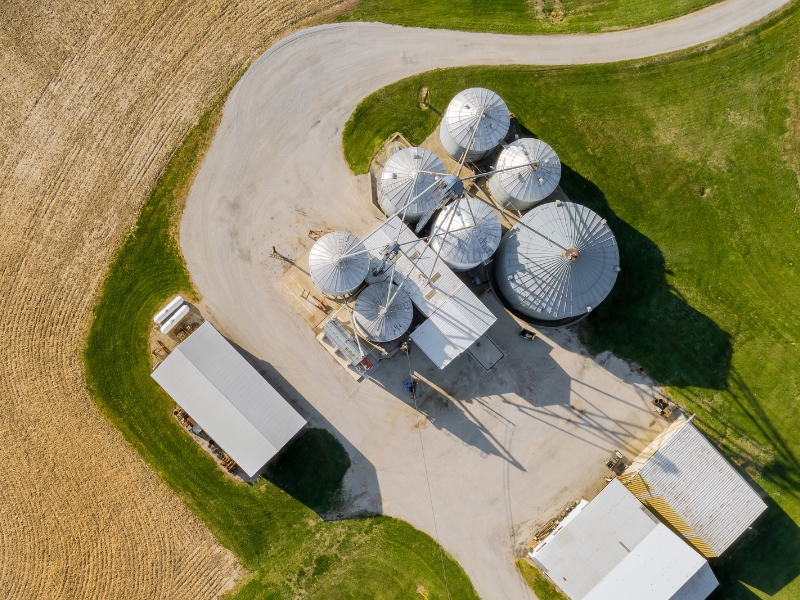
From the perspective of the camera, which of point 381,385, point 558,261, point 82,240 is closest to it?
point 558,261

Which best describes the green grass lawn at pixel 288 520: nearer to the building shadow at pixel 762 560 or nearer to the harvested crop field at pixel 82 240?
the harvested crop field at pixel 82 240

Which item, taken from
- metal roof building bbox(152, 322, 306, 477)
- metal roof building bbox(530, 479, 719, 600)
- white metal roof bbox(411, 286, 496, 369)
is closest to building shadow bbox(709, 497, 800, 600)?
metal roof building bbox(530, 479, 719, 600)

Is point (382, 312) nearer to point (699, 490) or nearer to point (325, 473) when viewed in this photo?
point (325, 473)

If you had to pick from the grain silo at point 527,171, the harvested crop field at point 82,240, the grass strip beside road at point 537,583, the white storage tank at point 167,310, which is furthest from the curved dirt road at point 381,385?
the grain silo at point 527,171

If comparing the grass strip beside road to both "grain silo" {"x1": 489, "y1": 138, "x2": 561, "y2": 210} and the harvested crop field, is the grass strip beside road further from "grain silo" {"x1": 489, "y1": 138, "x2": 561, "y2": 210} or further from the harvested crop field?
"grain silo" {"x1": 489, "y1": 138, "x2": 561, "y2": 210}

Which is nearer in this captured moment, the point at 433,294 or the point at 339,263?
the point at 339,263

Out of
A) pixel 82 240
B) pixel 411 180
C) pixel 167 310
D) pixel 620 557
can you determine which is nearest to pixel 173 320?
pixel 167 310
